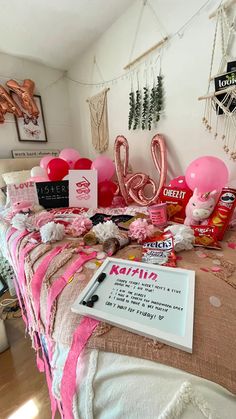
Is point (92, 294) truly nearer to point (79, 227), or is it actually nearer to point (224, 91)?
point (79, 227)

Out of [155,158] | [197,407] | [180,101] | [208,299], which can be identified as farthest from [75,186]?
[197,407]

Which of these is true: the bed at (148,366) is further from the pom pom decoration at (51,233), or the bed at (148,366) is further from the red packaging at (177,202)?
the red packaging at (177,202)

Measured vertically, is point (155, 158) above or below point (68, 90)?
below

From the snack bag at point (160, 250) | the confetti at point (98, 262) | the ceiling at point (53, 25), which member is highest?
the ceiling at point (53, 25)

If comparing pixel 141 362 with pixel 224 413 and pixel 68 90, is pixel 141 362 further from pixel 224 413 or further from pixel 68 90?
pixel 68 90

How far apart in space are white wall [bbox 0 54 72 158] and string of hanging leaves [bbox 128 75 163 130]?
1.28 meters

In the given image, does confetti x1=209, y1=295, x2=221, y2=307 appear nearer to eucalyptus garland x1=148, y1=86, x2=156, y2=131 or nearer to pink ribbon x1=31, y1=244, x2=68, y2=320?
pink ribbon x1=31, y1=244, x2=68, y2=320

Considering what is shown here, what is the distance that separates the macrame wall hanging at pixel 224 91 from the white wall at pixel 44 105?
1.95 metres

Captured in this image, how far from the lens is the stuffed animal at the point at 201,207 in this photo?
2.88ft

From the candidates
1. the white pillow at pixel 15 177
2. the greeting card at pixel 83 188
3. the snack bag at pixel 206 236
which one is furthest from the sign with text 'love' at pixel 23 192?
the snack bag at pixel 206 236

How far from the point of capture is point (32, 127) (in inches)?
90.7

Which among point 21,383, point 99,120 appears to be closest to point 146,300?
point 21,383

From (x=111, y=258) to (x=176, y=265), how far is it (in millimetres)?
217

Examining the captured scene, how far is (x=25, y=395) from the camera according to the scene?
904 mm
